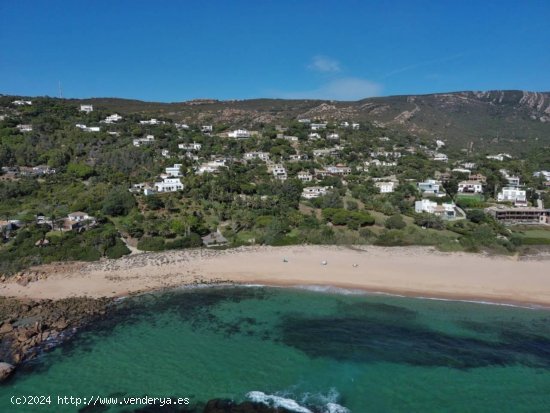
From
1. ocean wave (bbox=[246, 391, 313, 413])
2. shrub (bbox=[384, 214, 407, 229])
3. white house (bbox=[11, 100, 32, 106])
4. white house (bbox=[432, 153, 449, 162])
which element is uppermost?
white house (bbox=[11, 100, 32, 106])

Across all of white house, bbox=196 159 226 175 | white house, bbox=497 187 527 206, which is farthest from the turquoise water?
white house, bbox=497 187 527 206

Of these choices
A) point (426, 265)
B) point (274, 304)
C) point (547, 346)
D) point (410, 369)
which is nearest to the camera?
point (410, 369)

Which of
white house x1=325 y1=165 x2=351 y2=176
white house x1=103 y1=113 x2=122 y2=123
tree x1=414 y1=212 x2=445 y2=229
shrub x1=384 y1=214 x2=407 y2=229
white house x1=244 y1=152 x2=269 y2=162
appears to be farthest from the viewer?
white house x1=103 y1=113 x2=122 y2=123

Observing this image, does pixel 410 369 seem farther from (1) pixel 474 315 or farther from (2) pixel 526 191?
(2) pixel 526 191

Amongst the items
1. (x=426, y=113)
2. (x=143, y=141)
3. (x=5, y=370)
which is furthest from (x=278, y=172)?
(x=426, y=113)

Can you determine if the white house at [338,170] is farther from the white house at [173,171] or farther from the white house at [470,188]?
the white house at [173,171]

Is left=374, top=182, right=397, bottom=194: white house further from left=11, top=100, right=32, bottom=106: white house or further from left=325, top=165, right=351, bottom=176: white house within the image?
left=11, top=100, right=32, bottom=106: white house

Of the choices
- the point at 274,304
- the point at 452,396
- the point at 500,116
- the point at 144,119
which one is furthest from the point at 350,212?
the point at 500,116

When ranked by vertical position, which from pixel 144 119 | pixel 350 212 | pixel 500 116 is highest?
pixel 500 116
